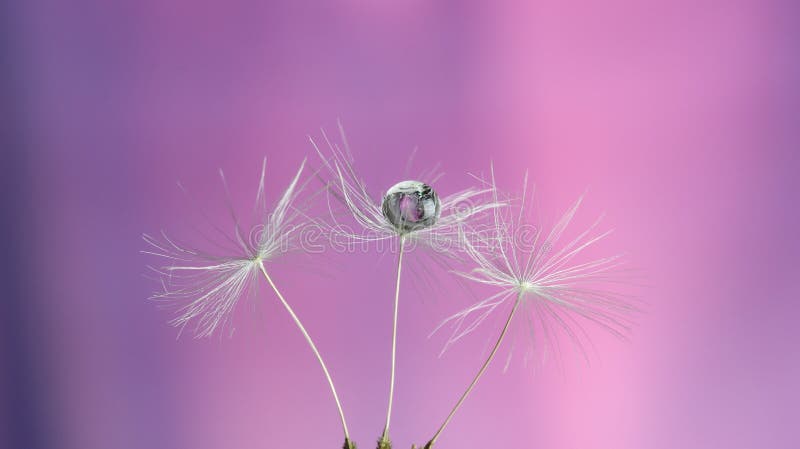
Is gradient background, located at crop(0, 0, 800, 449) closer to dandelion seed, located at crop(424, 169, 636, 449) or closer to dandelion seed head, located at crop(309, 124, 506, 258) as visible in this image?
dandelion seed, located at crop(424, 169, 636, 449)

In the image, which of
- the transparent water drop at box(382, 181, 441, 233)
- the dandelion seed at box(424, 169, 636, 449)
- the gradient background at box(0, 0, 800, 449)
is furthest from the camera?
the gradient background at box(0, 0, 800, 449)

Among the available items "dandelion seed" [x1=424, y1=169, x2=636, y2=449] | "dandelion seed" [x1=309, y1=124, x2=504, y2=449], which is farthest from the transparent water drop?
"dandelion seed" [x1=424, y1=169, x2=636, y2=449]

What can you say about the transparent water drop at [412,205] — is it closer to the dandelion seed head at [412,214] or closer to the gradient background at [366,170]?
the dandelion seed head at [412,214]

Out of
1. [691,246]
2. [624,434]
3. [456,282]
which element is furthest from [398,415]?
→ [691,246]

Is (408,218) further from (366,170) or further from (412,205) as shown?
(366,170)

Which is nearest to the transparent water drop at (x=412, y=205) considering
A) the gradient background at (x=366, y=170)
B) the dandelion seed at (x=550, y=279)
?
the dandelion seed at (x=550, y=279)

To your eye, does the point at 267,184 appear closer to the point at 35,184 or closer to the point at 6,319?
the point at 35,184

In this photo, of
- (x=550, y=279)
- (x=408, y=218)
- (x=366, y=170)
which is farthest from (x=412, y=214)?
(x=366, y=170)
